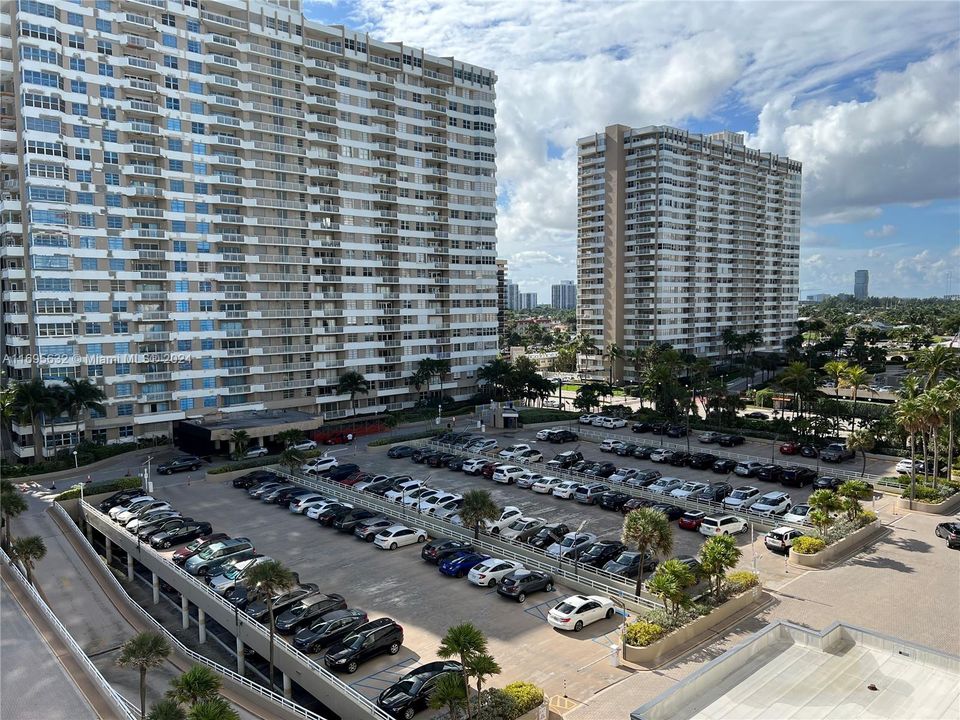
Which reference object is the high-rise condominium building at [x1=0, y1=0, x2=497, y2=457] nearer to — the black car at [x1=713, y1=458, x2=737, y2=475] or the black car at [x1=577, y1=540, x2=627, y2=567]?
the black car at [x1=713, y1=458, x2=737, y2=475]

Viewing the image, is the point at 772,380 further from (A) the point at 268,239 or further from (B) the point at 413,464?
(A) the point at 268,239

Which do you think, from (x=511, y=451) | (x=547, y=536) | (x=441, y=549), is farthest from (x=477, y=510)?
(x=511, y=451)

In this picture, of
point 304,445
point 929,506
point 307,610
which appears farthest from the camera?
point 304,445

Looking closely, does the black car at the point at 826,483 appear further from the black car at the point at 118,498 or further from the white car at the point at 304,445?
the black car at the point at 118,498

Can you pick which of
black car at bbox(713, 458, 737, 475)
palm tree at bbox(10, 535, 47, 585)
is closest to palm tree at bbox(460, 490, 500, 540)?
palm tree at bbox(10, 535, 47, 585)

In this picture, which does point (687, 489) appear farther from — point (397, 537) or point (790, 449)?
point (397, 537)
